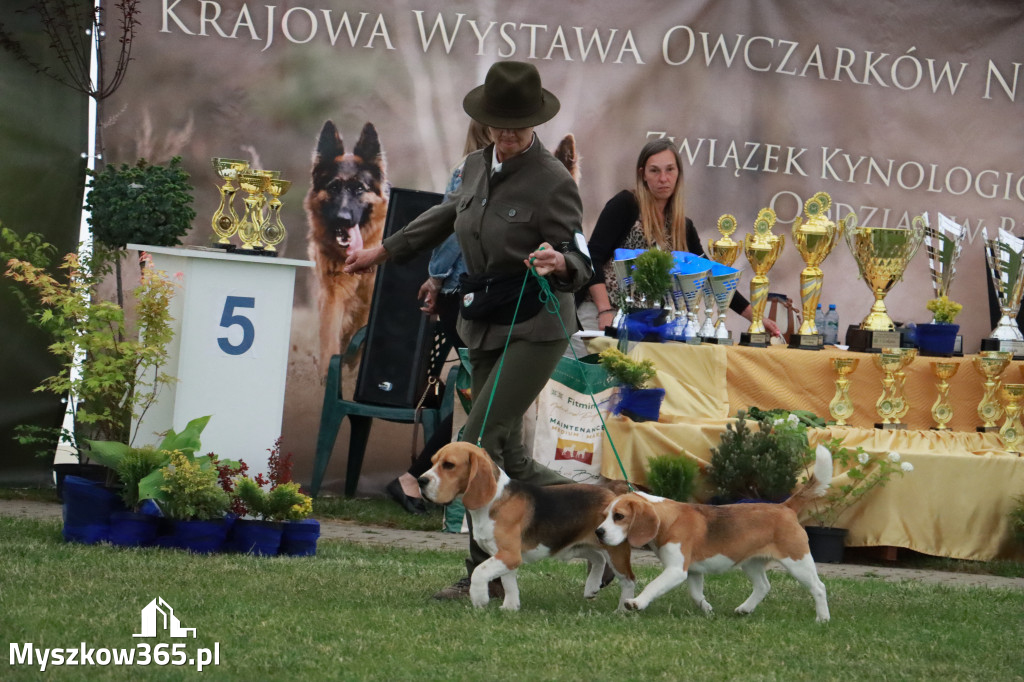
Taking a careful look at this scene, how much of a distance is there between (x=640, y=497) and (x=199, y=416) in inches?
97.3

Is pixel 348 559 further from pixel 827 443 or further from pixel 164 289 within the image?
pixel 827 443

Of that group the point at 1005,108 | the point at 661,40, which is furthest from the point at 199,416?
the point at 1005,108

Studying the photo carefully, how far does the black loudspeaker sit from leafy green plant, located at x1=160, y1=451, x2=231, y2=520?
244cm

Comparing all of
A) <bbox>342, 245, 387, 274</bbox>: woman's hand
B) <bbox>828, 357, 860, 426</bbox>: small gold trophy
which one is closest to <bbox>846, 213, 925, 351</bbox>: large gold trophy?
<bbox>828, 357, 860, 426</bbox>: small gold trophy

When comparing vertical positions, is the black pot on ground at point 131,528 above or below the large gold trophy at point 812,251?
below

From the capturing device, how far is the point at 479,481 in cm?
475

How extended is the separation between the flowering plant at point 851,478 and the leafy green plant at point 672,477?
2.29 ft

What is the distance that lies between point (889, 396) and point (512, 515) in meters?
3.60

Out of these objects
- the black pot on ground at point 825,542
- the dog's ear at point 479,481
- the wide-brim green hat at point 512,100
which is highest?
the wide-brim green hat at point 512,100

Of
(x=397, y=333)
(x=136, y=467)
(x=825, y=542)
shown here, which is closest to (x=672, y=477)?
(x=825, y=542)

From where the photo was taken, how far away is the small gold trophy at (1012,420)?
761cm

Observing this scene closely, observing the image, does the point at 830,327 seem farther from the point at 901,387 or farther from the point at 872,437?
the point at 872,437

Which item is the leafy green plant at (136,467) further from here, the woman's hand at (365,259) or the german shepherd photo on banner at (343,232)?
the german shepherd photo on banner at (343,232)

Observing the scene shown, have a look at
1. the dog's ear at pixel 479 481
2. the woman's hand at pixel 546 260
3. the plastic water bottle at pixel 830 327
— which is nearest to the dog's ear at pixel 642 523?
the dog's ear at pixel 479 481
